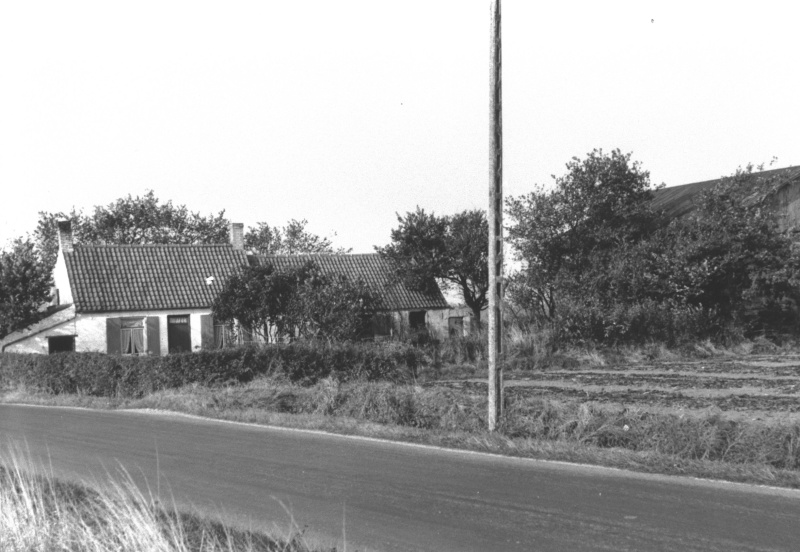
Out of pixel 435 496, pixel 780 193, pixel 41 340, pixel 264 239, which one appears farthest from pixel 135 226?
pixel 435 496

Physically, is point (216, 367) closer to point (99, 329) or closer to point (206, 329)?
point (99, 329)

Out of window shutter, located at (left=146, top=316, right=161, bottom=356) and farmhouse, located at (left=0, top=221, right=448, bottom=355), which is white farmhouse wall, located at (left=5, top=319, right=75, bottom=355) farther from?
window shutter, located at (left=146, top=316, right=161, bottom=356)

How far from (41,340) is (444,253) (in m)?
20.9

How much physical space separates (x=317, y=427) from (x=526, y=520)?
8.01 metres

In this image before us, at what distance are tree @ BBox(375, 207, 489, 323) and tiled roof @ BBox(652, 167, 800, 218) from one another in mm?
9790

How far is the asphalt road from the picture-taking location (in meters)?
7.66

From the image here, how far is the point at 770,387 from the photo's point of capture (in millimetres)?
21562

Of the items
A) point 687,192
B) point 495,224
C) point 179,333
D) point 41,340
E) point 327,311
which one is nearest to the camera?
point 495,224

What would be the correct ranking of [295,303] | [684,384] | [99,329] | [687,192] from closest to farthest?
[684,384] < [295,303] < [99,329] < [687,192]

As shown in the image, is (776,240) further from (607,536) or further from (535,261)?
(607,536)

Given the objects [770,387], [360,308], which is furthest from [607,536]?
[360,308]

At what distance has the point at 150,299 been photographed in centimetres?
4412

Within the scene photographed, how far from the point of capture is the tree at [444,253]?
47688 mm

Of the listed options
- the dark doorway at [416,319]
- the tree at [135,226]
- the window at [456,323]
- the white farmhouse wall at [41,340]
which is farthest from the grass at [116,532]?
the tree at [135,226]
